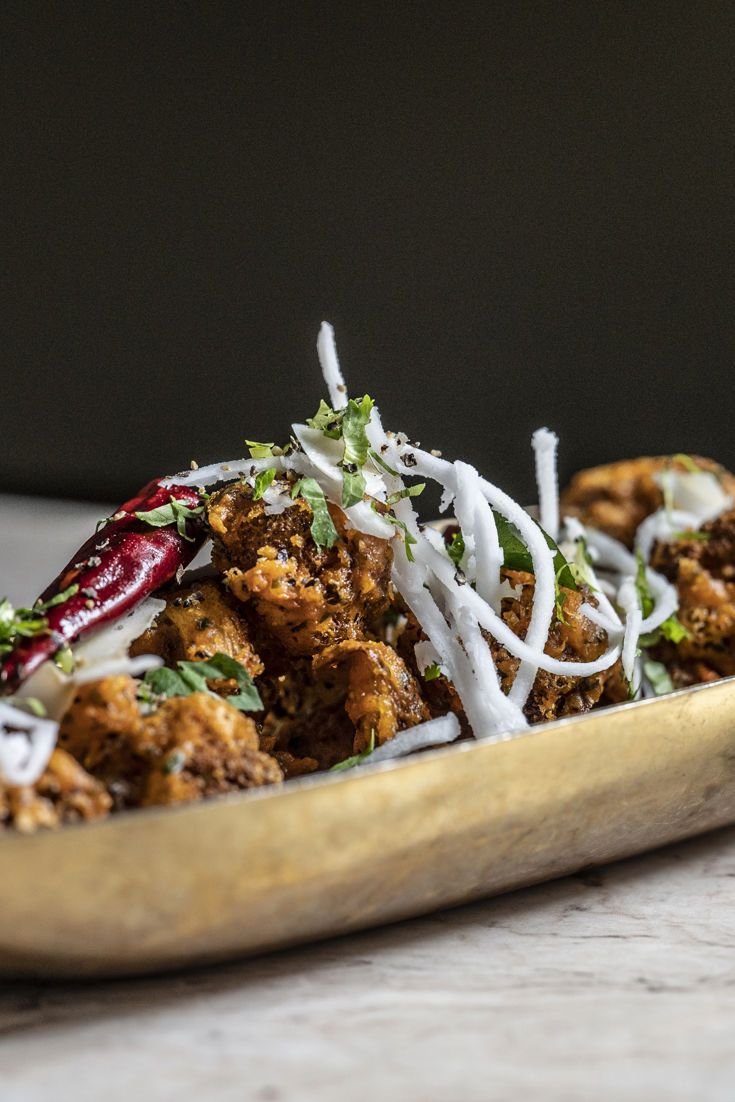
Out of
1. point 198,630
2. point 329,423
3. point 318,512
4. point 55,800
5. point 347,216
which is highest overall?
point 347,216

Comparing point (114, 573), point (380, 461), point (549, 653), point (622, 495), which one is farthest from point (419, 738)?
point (622, 495)

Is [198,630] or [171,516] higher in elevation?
[171,516]

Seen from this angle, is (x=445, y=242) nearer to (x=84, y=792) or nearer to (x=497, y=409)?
(x=497, y=409)

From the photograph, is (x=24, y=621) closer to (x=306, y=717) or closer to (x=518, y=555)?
(x=306, y=717)

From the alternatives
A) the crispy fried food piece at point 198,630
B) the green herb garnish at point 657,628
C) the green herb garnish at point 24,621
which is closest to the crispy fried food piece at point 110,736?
the green herb garnish at point 24,621

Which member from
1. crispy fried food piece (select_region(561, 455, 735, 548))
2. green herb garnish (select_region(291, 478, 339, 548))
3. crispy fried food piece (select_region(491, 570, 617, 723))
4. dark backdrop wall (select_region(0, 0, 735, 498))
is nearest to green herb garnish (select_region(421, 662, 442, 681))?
crispy fried food piece (select_region(491, 570, 617, 723))

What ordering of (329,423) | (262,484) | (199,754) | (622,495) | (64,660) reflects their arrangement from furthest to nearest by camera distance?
(622,495)
(329,423)
(262,484)
(64,660)
(199,754)

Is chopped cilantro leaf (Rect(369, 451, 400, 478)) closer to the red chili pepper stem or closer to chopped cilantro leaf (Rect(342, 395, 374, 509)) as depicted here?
chopped cilantro leaf (Rect(342, 395, 374, 509))

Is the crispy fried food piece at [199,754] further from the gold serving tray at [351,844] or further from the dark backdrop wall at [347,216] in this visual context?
the dark backdrop wall at [347,216]
